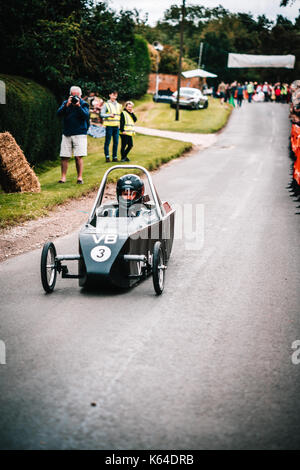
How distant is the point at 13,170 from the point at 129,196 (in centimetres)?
549

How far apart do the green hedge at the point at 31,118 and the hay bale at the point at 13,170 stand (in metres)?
3.25

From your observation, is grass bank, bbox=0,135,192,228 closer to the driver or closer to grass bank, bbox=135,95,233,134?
the driver

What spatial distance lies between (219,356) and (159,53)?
5122 cm

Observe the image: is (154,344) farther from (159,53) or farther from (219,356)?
(159,53)

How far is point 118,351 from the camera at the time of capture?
4812mm

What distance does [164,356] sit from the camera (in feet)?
15.5

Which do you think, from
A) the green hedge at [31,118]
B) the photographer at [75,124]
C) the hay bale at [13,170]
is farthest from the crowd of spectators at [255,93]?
the hay bale at [13,170]

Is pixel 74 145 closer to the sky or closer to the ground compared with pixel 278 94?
closer to the ground

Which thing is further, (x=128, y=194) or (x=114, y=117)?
(x=114, y=117)

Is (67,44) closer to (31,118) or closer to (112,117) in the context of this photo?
(31,118)

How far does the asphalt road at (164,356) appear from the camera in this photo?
11.9 feet

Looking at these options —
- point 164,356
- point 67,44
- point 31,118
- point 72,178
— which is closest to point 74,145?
point 72,178

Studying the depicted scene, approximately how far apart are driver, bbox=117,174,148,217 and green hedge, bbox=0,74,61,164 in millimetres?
8767
